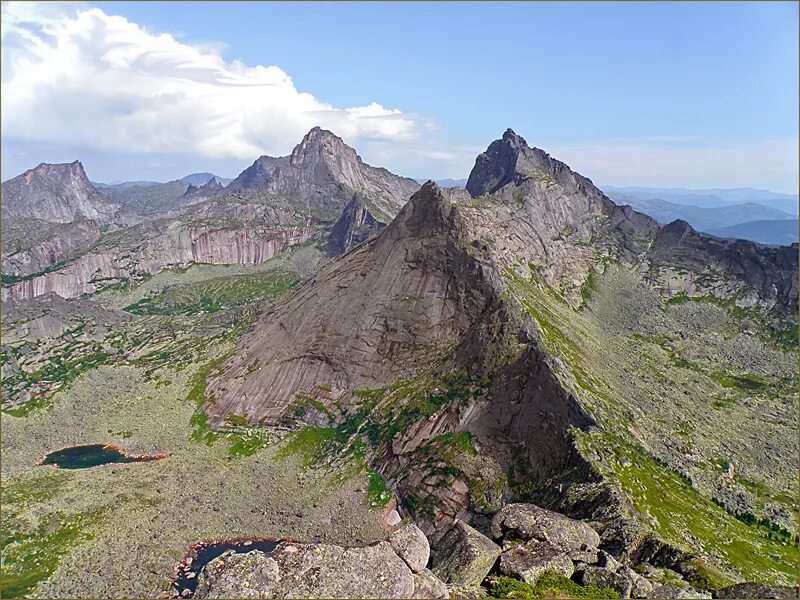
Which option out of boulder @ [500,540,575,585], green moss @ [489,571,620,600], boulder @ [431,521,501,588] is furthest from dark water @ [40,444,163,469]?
green moss @ [489,571,620,600]

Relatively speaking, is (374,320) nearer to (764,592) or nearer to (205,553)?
(205,553)

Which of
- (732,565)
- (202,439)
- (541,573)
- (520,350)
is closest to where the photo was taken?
(541,573)

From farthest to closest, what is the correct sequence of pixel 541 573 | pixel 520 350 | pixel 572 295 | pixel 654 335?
1. pixel 572 295
2. pixel 654 335
3. pixel 520 350
4. pixel 541 573

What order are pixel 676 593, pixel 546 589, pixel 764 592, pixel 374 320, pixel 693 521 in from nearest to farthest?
pixel 764 592 → pixel 546 589 → pixel 676 593 → pixel 693 521 → pixel 374 320

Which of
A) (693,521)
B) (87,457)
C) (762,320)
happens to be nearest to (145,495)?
(87,457)

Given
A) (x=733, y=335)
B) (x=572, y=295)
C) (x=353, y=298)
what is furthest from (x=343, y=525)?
(x=733, y=335)

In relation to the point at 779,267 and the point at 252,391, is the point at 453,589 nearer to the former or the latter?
the point at 252,391
